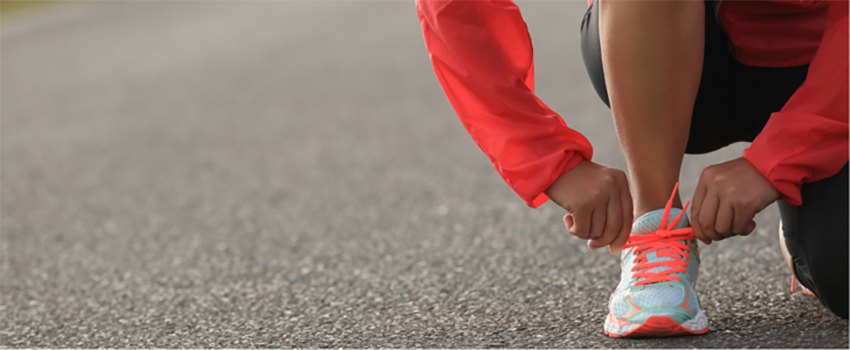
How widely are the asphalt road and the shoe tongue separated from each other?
16cm

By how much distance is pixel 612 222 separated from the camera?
122 cm

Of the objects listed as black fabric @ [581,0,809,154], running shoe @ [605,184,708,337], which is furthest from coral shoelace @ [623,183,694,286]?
black fabric @ [581,0,809,154]

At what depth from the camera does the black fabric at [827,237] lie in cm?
121

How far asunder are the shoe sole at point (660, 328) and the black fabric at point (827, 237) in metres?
0.17

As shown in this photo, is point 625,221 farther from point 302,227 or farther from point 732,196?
point 302,227

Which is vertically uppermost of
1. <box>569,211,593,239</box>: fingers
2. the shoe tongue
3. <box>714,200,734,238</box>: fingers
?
<box>569,211,593,239</box>: fingers

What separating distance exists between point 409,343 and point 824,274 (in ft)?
1.95

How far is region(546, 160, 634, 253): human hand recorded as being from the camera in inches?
47.2

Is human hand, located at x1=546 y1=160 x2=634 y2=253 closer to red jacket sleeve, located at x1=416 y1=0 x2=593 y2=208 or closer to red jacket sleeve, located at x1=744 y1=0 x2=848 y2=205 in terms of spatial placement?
red jacket sleeve, located at x1=416 y1=0 x2=593 y2=208

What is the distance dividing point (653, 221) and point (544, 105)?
0.23 m

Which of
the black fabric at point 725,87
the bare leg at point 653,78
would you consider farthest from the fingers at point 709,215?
the black fabric at point 725,87

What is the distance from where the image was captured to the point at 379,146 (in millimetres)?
3219

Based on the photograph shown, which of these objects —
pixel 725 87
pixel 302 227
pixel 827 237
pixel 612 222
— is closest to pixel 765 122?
pixel 725 87

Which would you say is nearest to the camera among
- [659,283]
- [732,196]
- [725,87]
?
Result: [732,196]
